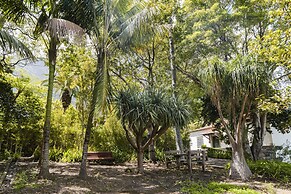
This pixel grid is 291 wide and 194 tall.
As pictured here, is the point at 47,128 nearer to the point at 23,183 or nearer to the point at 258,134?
the point at 23,183

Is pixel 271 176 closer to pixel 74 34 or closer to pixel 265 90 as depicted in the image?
pixel 265 90

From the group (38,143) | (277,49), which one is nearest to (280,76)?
(277,49)

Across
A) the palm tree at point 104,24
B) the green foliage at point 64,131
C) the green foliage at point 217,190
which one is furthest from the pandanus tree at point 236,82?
the green foliage at point 64,131

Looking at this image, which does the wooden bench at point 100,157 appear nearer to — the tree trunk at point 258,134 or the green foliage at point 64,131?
the green foliage at point 64,131

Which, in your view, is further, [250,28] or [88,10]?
[250,28]

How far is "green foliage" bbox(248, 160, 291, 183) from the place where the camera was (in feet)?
27.5

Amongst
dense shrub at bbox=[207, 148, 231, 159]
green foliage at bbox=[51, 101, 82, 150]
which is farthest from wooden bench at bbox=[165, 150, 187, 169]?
dense shrub at bbox=[207, 148, 231, 159]

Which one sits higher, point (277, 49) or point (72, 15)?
point (72, 15)

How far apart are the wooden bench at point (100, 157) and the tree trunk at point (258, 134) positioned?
280 inches

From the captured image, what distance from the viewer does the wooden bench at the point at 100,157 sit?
11.5 meters

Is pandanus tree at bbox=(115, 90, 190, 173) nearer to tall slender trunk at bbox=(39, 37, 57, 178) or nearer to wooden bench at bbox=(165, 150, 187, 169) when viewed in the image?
wooden bench at bbox=(165, 150, 187, 169)

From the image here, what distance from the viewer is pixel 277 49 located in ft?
19.9

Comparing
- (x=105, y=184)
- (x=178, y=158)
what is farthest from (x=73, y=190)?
(x=178, y=158)

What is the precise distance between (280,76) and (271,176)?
4.34 metres
